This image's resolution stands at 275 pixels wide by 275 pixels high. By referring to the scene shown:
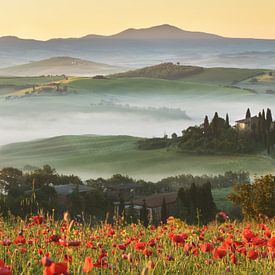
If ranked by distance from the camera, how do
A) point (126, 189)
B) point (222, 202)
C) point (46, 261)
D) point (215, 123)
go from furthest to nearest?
point (215, 123)
point (126, 189)
point (222, 202)
point (46, 261)

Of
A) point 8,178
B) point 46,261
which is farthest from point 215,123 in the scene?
point 46,261

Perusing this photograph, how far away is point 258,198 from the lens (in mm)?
36938

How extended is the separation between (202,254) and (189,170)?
156099 mm

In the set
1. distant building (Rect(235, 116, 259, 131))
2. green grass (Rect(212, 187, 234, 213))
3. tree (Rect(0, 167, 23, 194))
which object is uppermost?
distant building (Rect(235, 116, 259, 131))

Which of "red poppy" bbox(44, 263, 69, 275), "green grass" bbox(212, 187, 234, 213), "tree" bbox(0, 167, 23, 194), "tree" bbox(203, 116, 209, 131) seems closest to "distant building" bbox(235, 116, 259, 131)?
"tree" bbox(203, 116, 209, 131)

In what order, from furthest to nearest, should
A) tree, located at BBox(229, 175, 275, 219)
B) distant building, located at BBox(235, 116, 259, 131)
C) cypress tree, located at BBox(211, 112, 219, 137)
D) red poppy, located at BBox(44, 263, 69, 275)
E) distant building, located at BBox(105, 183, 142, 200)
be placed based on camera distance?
distant building, located at BBox(235, 116, 259, 131)
cypress tree, located at BBox(211, 112, 219, 137)
distant building, located at BBox(105, 183, 142, 200)
tree, located at BBox(229, 175, 275, 219)
red poppy, located at BBox(44, 263, 69, 275)

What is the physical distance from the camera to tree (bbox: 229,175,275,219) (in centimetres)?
3672

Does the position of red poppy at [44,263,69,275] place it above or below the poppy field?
above

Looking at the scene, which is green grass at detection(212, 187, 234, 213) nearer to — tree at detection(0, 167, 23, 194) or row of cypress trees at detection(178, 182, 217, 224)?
row of cypress trees at detection(178, 182, 217, 224)

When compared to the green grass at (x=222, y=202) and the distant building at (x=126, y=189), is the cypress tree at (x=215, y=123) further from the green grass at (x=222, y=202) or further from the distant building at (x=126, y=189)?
the distant building at (x=126, y=189)

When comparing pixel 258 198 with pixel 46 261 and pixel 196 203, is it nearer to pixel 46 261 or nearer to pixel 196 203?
pixel 46 261

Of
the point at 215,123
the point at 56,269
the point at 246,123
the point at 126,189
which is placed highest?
the point at 56,269

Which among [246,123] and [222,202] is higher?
[246,123]

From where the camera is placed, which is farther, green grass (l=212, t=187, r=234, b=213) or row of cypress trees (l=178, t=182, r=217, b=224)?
green grass (l=212, t=187, r=234, b=213)
